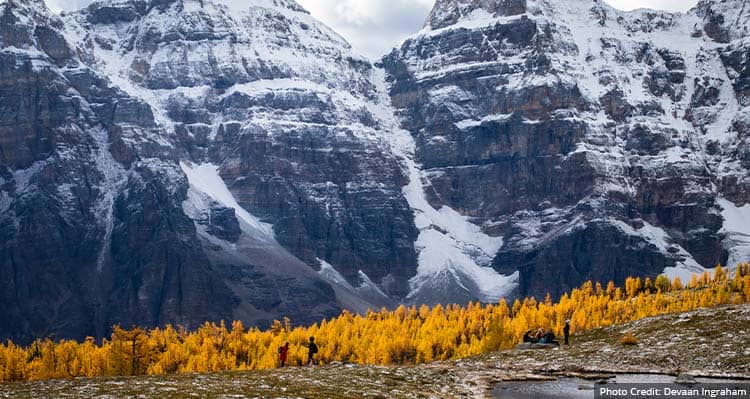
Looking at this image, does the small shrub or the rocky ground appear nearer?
the rocky ground

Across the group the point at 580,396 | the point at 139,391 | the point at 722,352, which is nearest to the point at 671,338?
the point at 722,352

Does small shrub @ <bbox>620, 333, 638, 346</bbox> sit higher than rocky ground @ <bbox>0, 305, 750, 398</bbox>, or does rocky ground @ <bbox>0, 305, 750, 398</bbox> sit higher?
small shrub @ <bbox>620, 333, 638, 346</bbox>

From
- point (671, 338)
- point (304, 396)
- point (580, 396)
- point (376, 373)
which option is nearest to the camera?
point (304, 396)

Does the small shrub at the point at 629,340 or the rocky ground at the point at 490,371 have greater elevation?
the small shrub at the point at 629,340

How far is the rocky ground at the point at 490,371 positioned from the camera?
3280 inches

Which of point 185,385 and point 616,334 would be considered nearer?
point 185,385

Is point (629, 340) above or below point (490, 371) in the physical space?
above

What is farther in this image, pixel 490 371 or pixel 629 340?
pixel 629 340

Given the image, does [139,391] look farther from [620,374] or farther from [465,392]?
Result: [620,374]

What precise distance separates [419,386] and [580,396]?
11943 millimetres

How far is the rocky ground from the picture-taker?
83.3 meters

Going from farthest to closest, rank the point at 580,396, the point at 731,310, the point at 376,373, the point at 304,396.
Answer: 1. the point at 731,310
2. the point at 376,373
3. the point at 580,396
4. the point at 304,396

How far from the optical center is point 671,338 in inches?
4557

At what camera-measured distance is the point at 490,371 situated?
107562mm
